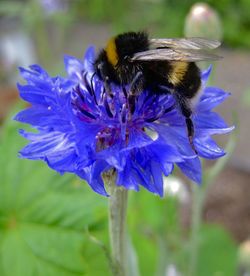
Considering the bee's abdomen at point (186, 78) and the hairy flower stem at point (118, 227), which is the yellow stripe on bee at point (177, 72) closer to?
the bee's abdomen at point (186, 78)

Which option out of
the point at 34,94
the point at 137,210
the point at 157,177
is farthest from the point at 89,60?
the point at 137,210

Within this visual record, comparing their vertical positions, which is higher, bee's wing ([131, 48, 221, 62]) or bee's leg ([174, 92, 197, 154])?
bee's wing ([131, 48, 221, 62])

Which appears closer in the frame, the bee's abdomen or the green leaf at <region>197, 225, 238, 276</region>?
the bee's abdomen

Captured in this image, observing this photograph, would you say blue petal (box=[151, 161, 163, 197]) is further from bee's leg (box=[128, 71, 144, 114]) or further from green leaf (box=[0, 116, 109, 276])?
green leaf (box=[0, 116, 109, 276])

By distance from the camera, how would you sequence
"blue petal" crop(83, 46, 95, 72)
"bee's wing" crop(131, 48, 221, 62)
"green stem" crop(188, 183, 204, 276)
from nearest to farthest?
"bee's wing" crop(131, 48, 221, 62) < "blue petal" crop(83, 46, 95, 72) < "green stem" crop(188, 183, 204, 276)

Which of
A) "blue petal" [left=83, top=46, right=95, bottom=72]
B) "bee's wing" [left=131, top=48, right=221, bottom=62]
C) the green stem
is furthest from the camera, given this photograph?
the green stem

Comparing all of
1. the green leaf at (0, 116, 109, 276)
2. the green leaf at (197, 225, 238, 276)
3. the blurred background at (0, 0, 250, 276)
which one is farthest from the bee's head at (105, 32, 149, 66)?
the green leaf at (197, 225, 238, 276)

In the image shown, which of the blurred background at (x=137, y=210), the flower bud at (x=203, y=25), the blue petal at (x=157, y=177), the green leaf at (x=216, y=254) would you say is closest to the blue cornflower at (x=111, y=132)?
the blue petal at (x=157, y=177)

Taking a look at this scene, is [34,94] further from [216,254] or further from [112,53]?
[216,254]
